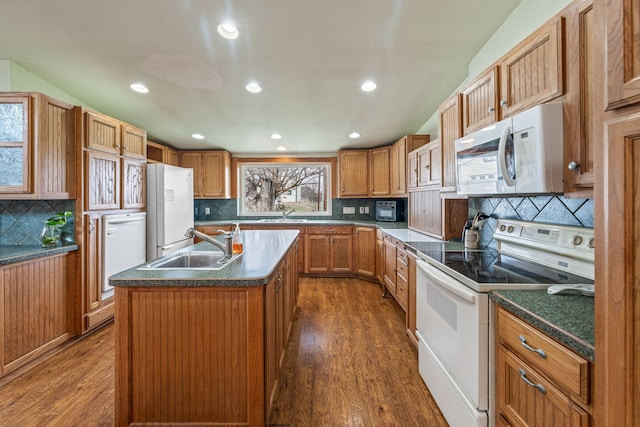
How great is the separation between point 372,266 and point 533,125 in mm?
3057

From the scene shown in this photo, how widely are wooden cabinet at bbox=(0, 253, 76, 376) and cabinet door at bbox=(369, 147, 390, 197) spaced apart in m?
3.84

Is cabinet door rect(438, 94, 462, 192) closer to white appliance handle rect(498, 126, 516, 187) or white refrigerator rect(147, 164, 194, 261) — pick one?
white appliance handle rect(498, 126, 516, 187)

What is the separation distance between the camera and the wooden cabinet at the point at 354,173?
4523 millimetres

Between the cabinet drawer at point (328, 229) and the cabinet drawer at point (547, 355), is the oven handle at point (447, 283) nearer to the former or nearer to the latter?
the cabinet drawer at point (547, 355)

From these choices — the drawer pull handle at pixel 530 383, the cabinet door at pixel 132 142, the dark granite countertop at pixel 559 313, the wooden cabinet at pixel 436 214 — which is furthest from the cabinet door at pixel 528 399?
the cabinet door at pixel 132 142

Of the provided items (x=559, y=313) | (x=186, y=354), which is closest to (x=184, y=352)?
(x=186, y=354)

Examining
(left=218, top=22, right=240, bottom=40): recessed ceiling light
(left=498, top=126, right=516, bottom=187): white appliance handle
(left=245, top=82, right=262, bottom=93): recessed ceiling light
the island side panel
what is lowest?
the island side panel

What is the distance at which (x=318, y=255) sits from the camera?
431cm

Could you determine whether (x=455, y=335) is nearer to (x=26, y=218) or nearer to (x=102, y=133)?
(x=102, y=133)

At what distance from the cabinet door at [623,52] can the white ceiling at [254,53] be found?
123 cm

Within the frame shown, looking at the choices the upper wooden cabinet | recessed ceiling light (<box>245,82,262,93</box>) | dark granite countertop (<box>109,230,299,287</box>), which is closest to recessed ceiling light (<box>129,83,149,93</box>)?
the upper wooden cabinet

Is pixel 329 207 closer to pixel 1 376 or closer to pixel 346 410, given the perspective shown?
→ pixel 346 410

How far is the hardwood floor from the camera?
1.50 metres

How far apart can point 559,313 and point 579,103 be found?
32.9 inches
